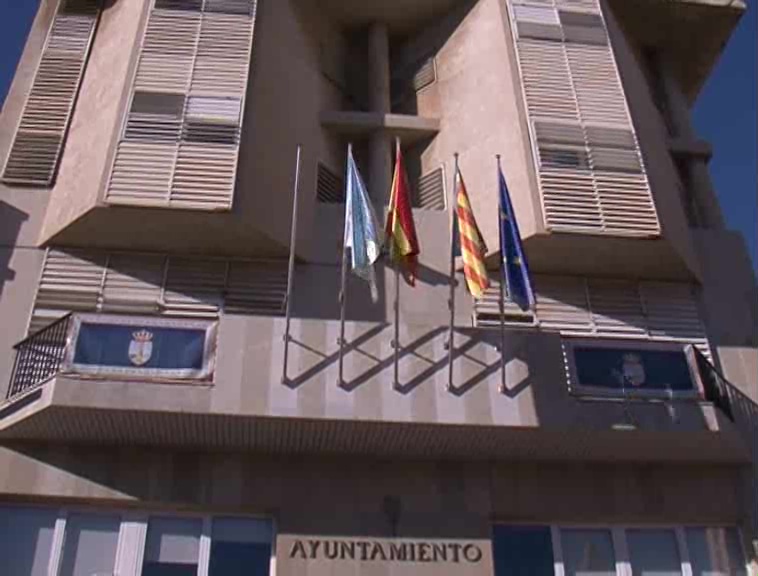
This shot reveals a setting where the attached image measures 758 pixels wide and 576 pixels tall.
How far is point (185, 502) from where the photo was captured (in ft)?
42.1

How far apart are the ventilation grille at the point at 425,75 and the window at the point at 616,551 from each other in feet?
37.9

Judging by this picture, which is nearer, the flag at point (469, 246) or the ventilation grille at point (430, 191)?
the flag at point (469, 246)

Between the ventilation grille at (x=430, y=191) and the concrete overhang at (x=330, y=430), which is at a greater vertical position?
the ventilation grille at (x=430, y=191)

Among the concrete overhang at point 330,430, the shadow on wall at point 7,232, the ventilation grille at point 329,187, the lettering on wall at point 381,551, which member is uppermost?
the ventilation grille at point 329,187

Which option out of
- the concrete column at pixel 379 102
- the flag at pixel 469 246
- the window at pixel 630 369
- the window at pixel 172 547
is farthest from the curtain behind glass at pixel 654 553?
the concrete column at pixel 379 102

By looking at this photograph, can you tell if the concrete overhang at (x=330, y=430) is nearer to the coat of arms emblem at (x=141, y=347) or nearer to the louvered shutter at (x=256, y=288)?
the coat of arms emblem at (x=141, y=347)

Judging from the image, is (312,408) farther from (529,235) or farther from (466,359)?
(529,235)

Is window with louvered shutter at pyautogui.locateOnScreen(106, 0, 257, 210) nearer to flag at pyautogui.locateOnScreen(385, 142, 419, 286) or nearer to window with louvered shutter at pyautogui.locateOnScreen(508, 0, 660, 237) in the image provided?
flag at pyautogui.locateOnScreen(385, 142, 419, 286)

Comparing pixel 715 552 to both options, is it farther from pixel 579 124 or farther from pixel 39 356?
pixel 39 356

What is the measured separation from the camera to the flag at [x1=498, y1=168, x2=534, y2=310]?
518 inches

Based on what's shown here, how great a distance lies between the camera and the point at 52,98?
18.1 metres

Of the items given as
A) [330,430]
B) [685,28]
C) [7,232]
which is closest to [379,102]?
[685,28]

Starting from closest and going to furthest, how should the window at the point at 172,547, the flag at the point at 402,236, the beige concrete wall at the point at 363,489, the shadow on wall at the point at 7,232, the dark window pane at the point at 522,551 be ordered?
the window at the point at 172,547, the beige concrete wall at the point at 363,489, the dark window pane at the point at 522,551, the flag at the point at 402,236, the shadow on wall at the point at 7,232

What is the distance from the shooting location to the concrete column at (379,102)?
18.4m
